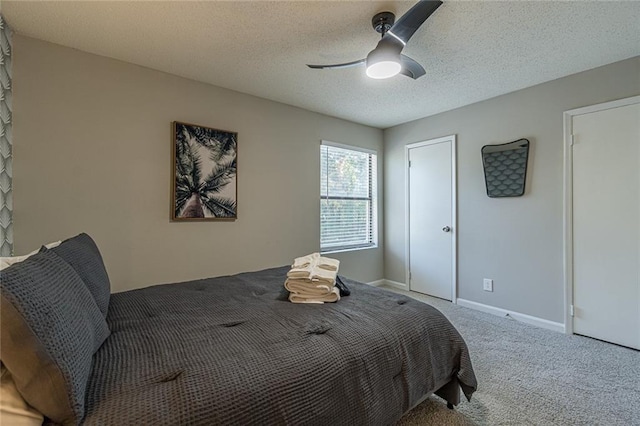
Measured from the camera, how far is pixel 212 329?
1.35 metres

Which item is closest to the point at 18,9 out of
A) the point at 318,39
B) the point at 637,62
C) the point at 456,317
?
the point at 318,39

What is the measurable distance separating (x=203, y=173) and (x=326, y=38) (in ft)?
5.46

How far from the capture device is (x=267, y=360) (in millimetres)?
1074

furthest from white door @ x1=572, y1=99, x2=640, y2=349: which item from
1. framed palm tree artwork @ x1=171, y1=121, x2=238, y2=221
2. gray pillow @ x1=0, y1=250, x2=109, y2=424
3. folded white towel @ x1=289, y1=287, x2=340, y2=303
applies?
gray pillow @ x1=0, y1=250, x2=109, y2=424

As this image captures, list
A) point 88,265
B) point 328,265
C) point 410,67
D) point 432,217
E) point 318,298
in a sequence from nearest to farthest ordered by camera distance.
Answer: point 88,265 < point 318,298 < point 328,265 < point 410,67 < point 432,217

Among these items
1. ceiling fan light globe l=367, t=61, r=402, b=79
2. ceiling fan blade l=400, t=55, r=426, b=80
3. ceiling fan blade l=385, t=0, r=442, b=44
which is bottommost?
ceiling fan light globe l=367, t=61, r=402, b=79

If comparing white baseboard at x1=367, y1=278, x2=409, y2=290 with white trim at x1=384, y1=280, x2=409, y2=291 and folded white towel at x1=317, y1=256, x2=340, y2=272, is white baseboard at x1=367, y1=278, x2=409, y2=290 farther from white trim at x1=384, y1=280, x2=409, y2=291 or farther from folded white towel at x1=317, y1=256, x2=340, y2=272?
folded white towel at x1=317, y1=256, x2=340, y2=272

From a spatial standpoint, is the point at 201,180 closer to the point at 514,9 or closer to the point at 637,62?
the point at 514,9

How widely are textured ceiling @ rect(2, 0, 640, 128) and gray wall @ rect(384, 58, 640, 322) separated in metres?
0.21

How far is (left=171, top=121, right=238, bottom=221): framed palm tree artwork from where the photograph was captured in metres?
2.75

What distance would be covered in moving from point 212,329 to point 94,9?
212cm

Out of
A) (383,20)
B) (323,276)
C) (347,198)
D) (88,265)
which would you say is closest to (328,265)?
(323,276)

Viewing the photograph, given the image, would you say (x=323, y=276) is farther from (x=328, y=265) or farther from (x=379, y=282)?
(x=379, y=282)

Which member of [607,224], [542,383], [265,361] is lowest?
[542,383]
